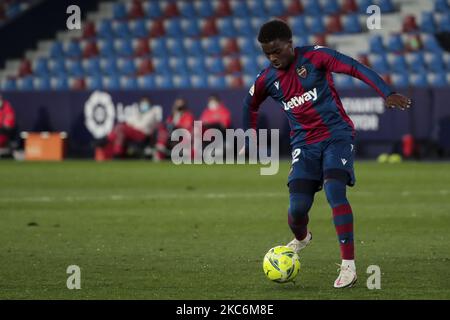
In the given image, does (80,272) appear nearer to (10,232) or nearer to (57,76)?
(10,232)

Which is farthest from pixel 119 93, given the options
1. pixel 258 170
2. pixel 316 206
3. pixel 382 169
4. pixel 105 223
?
pixel 105 223

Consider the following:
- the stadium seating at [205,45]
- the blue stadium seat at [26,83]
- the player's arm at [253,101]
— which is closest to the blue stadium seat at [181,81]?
the stadium seating at [205,45]

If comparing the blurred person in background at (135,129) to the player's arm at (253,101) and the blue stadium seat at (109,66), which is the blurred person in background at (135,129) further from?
the player's arm at (253,101)

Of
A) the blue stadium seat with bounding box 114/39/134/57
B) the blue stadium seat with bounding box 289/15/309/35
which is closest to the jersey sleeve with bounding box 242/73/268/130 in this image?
the blue stadium seat with bounding box 289/15/309/35

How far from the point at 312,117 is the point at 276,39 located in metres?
0.66

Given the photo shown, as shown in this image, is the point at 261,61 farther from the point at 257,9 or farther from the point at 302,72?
the point at 302,72

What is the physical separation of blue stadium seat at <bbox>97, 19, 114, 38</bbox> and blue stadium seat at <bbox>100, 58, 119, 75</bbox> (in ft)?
2.61

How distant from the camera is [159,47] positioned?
3028 cm

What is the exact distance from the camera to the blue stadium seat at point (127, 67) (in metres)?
30.3

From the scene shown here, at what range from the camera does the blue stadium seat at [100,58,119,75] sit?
30.4 metres

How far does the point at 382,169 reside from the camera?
2225 cm

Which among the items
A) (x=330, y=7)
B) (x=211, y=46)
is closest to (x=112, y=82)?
(x=211, y=46)

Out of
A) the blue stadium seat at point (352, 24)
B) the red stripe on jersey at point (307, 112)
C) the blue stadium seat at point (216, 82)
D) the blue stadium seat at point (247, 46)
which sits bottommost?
the red stripe on jersey at point (307, 112)

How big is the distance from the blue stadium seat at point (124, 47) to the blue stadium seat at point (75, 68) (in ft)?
3.61
